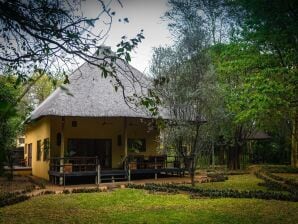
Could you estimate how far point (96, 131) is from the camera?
21.5 meters

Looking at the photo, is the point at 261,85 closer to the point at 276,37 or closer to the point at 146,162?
the point at 276,37

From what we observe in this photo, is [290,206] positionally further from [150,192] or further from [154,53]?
[154,53]

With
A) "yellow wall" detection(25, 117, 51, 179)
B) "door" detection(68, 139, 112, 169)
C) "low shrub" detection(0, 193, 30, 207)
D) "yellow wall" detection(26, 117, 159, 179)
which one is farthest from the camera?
"yellow wall" detection(25, 117, 51, 179)

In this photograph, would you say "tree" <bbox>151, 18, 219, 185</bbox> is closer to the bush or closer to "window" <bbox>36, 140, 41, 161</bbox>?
the bush

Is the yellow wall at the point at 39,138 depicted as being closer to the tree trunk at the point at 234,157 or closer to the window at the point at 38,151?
the window at the point at 38,151

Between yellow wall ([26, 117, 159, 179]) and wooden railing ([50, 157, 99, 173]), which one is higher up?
yellow wall ([26, 117, 159, 179])

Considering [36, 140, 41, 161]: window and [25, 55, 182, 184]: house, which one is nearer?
[25, 55, 182, 184]: house

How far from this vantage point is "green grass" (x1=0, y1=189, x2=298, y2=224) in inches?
362

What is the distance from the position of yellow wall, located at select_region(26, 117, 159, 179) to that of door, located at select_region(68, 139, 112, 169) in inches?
9.9

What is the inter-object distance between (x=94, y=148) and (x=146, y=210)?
1149 cm

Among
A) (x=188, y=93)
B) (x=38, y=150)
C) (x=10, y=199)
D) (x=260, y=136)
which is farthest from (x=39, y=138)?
(x=260, y=136)

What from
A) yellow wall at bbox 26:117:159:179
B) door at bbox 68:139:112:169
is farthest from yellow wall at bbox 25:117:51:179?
door at bbox 68:139:112:169

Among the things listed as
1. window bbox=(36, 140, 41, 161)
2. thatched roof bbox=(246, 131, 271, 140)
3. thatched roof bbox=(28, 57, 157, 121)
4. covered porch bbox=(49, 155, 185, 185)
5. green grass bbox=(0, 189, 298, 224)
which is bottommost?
green grass bbox=(0, 189, 298, 224)

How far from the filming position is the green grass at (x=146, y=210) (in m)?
9.21
